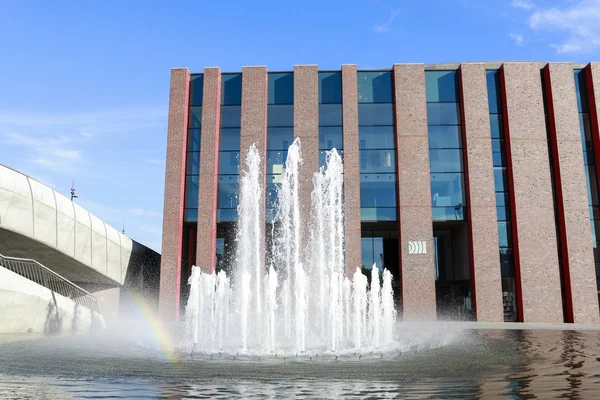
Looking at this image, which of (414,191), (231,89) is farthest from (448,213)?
(231,89)

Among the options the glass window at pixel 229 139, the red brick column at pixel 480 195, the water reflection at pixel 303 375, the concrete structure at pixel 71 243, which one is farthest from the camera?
the glass window at pixel 229 139

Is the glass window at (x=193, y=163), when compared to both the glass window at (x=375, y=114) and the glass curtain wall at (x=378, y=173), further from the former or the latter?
the glass window at (x=375, y=114)

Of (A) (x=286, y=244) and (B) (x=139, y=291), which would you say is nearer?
(A) (x=286, y=244)

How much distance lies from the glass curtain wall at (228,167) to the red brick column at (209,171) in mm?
294

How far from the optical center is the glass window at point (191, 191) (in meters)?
28.7

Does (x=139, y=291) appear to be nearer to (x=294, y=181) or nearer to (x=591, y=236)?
(x=294, y=181)

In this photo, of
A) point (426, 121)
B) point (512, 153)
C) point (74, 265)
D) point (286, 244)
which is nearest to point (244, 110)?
point (286, 244)

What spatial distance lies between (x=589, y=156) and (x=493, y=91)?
6106mm

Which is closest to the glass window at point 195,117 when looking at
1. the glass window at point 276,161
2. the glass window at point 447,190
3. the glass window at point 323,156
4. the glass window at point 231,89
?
the glass window at point 231,89

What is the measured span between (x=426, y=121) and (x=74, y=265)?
20.0 metres

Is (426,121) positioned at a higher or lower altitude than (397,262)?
higher

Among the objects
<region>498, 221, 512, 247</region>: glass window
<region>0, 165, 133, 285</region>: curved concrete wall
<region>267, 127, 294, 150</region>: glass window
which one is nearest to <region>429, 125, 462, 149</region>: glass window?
<region>498, 221, 512, 247</region>: glass window

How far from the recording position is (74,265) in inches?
1064

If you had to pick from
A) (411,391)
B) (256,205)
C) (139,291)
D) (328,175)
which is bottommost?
(411,391)
